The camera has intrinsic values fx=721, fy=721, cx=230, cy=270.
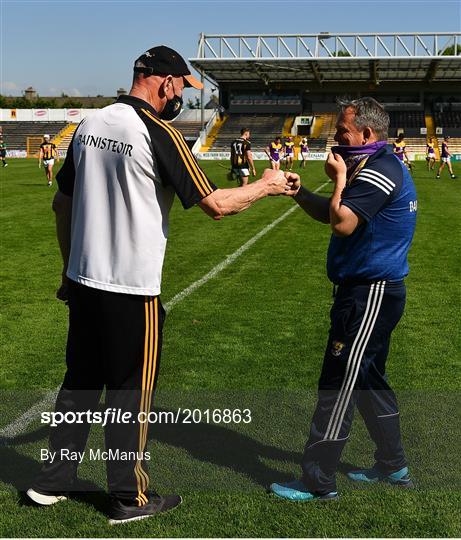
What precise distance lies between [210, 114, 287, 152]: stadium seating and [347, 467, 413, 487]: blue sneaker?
52364mm

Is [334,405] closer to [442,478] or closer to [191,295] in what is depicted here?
[442,478]

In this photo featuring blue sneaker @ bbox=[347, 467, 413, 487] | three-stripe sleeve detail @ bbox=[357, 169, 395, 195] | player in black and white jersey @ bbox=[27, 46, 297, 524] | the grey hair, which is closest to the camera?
player in black and white jersey @ bbox=[27, 46, 297, 524]

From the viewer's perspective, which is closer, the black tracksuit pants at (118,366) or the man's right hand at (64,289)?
the black tracksuit pants at (118,366)

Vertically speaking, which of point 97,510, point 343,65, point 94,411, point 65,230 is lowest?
point 97,510

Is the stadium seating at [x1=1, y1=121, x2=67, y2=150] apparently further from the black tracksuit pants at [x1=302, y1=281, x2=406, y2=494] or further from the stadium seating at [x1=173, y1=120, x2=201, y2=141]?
the black tracksuit pants at [x1=302, y1=281, x2=406, y2=494]

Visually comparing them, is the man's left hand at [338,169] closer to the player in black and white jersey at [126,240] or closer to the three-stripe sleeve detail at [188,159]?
the player in black and white jersey at [126,240]

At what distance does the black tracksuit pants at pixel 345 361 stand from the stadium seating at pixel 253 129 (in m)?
52.5

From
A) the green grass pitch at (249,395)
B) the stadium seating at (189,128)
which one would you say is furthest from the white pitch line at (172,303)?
the stadium seating at (189,128)

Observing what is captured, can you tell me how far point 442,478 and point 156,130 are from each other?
2456mm

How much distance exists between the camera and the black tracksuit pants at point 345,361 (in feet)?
12.1

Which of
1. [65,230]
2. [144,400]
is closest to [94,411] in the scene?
[144,400]

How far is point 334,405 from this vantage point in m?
3.76

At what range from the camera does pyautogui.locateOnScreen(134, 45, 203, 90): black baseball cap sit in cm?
343

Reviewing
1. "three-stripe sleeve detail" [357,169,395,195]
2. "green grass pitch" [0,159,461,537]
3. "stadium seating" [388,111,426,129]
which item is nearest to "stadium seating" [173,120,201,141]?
"stadium seating" [388,111,426,129]
